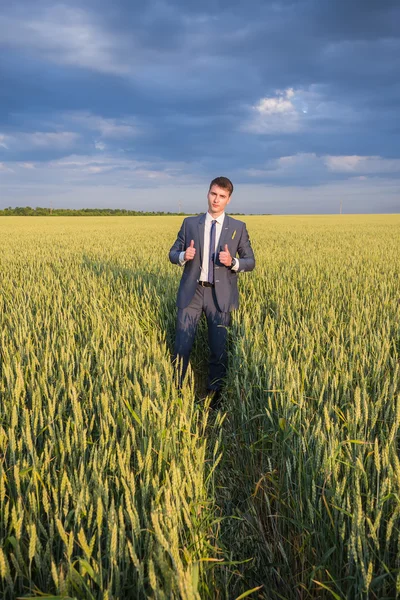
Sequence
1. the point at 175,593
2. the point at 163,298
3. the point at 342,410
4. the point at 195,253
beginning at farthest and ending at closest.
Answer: the point at 163,298 < the point at 195,253 < the point at 342,410 < the point at 175,593

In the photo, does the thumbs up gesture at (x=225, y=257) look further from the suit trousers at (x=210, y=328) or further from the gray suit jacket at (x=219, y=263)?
the suit trousers at (x=210, y=328)

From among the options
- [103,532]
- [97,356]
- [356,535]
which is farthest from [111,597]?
[97,356]

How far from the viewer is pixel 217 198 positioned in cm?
327

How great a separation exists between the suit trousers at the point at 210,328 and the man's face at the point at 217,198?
2.30 feet

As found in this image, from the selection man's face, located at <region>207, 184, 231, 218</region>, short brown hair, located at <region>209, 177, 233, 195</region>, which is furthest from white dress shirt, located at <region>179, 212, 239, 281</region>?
short brown hair, located at <region>209, 177, 233, 195</region>

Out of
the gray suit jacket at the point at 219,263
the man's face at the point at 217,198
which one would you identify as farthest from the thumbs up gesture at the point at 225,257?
the man's face at the point at 217,198

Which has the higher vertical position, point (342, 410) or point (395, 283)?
point (395, 283)

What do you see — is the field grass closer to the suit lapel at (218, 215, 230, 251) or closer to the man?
the man

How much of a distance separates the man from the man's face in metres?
0.02

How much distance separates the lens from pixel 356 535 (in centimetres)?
134

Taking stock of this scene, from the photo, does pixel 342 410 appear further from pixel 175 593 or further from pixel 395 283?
pixel 395 283

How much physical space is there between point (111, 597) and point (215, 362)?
264cm

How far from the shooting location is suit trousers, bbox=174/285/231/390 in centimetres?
364

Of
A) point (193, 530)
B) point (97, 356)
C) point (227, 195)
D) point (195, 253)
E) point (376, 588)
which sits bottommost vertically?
point (376, 588)
